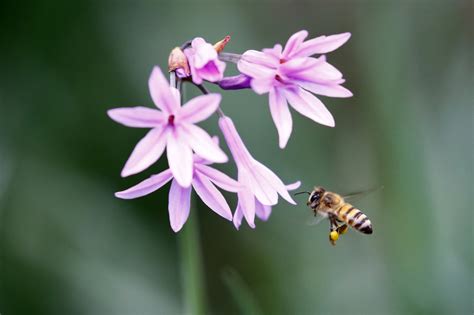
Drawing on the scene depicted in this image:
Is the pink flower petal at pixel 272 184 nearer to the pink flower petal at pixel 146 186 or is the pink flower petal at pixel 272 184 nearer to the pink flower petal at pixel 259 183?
the pink flower petal at pixel 259 183

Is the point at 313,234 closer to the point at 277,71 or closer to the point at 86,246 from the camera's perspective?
the point at 86,246

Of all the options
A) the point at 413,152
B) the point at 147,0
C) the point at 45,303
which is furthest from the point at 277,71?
the point at 147,0

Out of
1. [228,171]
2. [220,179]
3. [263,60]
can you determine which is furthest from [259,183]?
[228,171]

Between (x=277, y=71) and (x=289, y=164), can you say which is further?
(x=289, y=164)

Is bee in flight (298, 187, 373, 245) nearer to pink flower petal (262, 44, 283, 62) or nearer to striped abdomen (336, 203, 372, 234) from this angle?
striped abdomen (336, 203, 372, 234)

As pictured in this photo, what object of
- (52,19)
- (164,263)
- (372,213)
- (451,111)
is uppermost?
(52,19)

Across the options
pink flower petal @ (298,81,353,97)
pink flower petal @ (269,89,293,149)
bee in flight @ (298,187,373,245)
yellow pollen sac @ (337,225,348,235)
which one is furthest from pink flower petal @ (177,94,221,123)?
yellow pollen sac @ (337,225,348,235)
